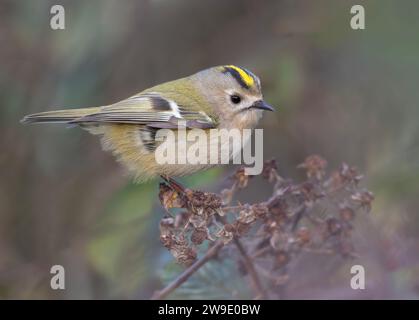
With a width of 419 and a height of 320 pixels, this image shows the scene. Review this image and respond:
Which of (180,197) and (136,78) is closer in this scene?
(180,197)

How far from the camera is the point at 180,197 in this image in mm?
2504

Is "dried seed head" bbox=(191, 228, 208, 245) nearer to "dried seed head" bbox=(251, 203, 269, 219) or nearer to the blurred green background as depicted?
"dried seed head" bbox=(251, 203, 269, 219)

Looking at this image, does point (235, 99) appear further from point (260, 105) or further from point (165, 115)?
point (165, 115)

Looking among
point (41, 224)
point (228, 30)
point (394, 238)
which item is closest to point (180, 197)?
point (394, 238)

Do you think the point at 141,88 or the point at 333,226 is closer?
the point at 333,226

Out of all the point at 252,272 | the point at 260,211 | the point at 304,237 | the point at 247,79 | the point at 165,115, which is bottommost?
the point at 252,272

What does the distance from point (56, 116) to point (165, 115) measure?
18.9 inches

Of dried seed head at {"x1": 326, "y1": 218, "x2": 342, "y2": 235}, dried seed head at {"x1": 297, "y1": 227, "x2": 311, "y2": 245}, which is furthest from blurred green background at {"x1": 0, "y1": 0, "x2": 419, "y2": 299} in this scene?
dried seed head at {"x1": 297, "y1": 227, "x2": 311, "y2": 245}

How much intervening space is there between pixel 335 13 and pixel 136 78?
46.5 inches

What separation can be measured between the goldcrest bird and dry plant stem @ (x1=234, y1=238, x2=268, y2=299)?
0.52m

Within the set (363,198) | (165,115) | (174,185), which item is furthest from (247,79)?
(363,198)

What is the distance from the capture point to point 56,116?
2797 millimetres
